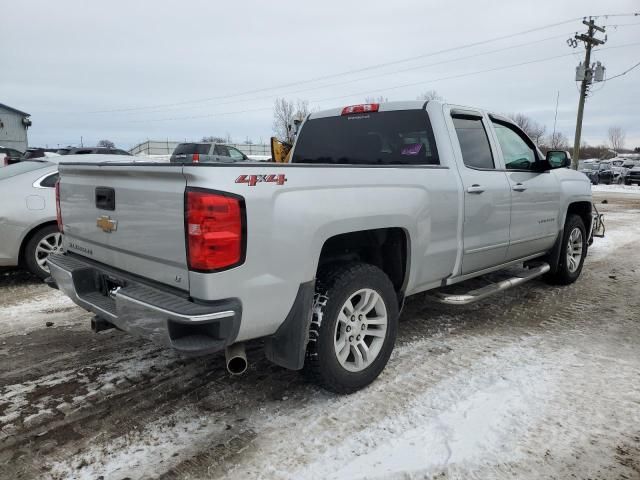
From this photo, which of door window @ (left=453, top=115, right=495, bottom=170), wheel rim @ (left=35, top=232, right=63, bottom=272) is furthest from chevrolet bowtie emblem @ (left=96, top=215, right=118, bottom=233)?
wheel rim @ (left=35, top=232, right=63, bottom=272)

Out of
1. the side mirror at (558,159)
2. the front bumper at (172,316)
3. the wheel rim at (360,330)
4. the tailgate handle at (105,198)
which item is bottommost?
the wheel rim at (360,330)

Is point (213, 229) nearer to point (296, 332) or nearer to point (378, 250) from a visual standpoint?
point (296, 332)

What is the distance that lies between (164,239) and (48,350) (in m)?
2.14

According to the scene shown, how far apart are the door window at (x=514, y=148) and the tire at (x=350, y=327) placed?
213 cm

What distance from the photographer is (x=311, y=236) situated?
106 inches

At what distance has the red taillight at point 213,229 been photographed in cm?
233

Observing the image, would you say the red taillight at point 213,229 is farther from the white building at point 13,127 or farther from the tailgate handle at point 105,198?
the white building at point 13,127

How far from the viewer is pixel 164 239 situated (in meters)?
2.56

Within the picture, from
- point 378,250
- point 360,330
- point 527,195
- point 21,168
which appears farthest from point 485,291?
point 21,168

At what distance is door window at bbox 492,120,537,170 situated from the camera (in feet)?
14.9

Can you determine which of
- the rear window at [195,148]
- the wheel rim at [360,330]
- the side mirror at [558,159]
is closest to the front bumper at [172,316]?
the wheel rim at [360,330]

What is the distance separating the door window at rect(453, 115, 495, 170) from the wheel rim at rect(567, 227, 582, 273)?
2.16 m

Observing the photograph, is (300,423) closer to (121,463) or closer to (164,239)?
(121,463)

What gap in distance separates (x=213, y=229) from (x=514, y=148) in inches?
140
